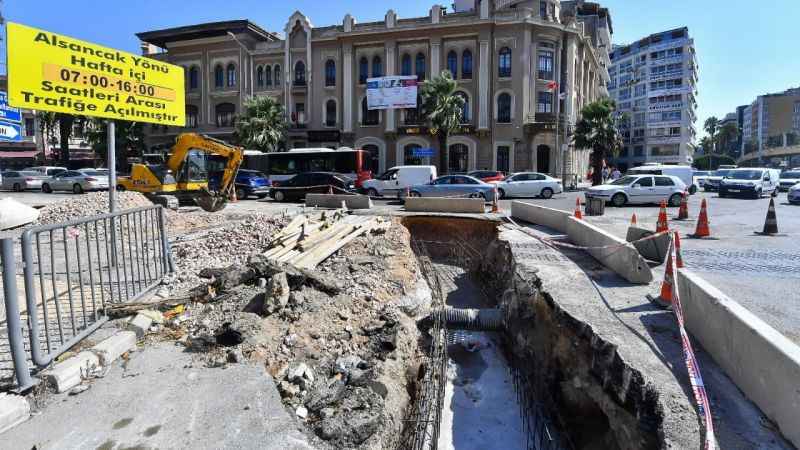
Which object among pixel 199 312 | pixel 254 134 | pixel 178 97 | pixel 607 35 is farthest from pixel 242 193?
pixel 607 35

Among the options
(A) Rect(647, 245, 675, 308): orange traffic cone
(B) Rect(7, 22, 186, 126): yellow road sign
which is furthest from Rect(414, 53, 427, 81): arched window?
(A) Rect(647, 245, 675, 308): orange traffic cone

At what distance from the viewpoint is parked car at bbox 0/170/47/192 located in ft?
90.2

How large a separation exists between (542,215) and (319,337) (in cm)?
929

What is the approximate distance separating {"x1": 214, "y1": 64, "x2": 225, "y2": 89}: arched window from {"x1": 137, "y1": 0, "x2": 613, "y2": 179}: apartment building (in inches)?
3.9

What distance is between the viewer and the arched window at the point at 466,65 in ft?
119

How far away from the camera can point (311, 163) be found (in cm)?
2786

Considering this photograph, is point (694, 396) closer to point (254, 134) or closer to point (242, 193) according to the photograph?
point (242, 193)

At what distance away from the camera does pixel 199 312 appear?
219 inches

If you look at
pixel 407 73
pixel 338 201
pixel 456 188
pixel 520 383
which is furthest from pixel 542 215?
pixel 407 73

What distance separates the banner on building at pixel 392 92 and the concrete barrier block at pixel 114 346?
109ft

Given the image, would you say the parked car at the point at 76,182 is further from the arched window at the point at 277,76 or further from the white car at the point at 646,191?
the white car at the point at 646,191

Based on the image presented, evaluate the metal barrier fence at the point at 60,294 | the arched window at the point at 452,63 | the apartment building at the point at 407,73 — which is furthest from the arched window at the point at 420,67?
the metal barrier fence at the point at 60,294

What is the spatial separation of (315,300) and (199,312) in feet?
4.61

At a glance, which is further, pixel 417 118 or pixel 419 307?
pixel 417 118
